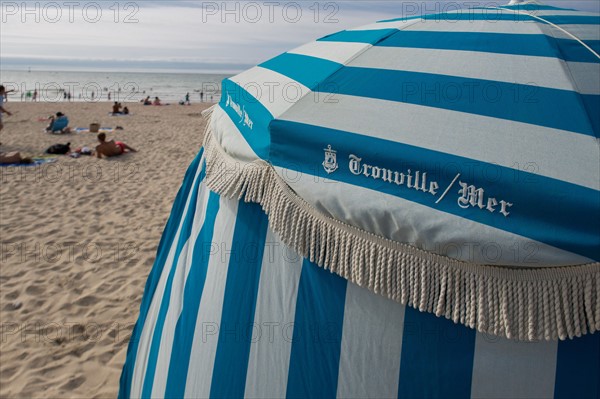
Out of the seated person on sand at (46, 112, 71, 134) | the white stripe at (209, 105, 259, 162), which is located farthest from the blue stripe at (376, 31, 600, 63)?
the seated person on sand at (46, 112, 71, 134)

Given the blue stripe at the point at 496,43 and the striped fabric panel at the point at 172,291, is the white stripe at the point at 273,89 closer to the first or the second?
the blue stripe at the point at 496,43

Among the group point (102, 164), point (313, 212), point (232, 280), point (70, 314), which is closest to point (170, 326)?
point (232, 280)

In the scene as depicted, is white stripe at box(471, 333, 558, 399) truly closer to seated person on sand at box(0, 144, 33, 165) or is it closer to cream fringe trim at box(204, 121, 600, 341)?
cream fringe trim at box(204, 121, 600, 341)

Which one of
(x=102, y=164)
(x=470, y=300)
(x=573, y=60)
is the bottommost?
(x=102, y=164)

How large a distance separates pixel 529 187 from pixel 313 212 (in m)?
0.55

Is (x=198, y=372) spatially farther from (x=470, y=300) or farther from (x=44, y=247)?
(x=44, y=247)

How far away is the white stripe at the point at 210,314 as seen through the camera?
150 centimetres

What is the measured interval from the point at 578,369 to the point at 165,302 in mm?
1486

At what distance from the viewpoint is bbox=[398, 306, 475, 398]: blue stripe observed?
45.9 inches

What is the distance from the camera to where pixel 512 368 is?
1.13 m

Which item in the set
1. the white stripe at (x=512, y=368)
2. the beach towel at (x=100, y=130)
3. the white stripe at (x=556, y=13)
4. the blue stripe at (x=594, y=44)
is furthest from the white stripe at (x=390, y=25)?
the beach towel at (x=100, y=130)

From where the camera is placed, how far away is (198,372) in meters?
1.52

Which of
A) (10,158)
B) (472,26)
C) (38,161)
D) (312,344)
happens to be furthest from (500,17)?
(38,161)

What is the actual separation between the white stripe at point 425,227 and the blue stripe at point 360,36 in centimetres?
57
